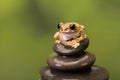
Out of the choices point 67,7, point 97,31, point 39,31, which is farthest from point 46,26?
point 97,31

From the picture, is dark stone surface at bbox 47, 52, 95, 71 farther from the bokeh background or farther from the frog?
the bokeh background

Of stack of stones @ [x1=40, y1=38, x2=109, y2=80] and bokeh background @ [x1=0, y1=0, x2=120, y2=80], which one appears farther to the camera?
bokeh background @ [x1=0, y1=0, x2=120, y2=80]

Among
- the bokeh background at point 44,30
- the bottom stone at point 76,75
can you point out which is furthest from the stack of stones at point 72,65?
the bokeh background at point 44,30

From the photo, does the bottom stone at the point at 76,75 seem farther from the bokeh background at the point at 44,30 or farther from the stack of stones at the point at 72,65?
the bokeh background at the point at 44,30

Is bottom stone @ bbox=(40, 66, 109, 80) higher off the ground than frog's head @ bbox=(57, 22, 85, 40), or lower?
lower

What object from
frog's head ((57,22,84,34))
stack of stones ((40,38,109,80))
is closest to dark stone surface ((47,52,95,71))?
stack of stones ((40,38,109,80))

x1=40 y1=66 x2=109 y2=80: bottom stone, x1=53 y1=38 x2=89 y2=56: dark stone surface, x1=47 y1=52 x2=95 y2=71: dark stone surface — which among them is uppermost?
x1=53 y1=38 x2=89 y2=56: dark stone surface

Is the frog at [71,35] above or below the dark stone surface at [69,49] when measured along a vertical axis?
above

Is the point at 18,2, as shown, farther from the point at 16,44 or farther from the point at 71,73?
the point at 71,73
